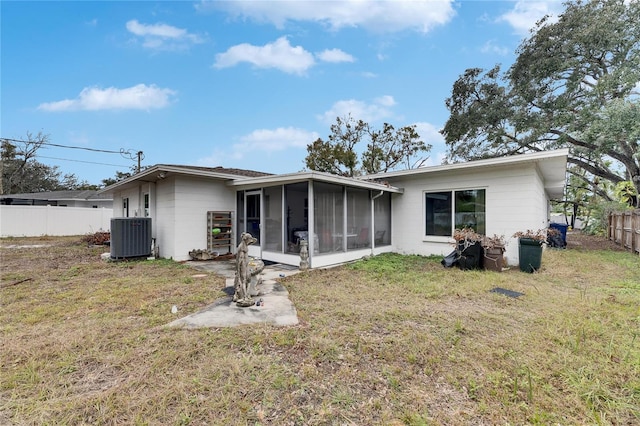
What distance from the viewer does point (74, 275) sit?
6.05 metres

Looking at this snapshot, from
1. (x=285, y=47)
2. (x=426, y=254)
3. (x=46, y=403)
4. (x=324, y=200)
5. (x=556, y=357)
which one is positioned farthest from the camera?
(x=285, y=47)

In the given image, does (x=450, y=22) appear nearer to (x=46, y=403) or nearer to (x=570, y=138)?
(x=570, y=138)

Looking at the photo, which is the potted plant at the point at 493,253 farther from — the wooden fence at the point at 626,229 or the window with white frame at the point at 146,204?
the window with white frame at the point at 146,204

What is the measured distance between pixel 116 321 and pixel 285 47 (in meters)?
10.3

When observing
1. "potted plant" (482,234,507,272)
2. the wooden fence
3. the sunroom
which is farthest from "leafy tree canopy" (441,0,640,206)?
the sunroom

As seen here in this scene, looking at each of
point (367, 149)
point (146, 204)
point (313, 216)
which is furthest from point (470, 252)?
point (367, 149)

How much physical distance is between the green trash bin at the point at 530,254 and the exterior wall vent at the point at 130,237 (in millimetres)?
9514

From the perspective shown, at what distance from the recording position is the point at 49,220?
15.5m

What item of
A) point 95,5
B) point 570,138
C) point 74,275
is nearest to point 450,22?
point 570,138

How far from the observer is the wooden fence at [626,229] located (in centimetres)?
883

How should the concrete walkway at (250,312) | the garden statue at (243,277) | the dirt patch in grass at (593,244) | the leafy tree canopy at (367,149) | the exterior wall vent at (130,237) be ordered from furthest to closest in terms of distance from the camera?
the leafy tree canopy at (367,149)
the dirt patch in grass at (593,244)
the exterior wall vent at (130,237)
the garden statue at (243,277)
the concrete walkway at (250,312)

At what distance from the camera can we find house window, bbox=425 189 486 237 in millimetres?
7414

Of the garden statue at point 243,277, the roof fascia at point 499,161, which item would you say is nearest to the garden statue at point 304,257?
A: the garden statue at point 243,277

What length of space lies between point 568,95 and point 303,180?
13.7 m
